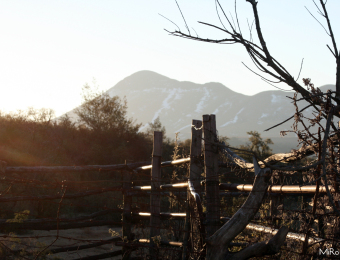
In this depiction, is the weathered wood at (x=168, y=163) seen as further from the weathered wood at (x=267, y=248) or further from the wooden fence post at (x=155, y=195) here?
the weathered wood at (x=267, y=248)

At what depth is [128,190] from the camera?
17.8ft

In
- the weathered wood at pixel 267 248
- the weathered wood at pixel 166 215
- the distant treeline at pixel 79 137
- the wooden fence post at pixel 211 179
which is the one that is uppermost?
the distant treeline at pixel 79 137

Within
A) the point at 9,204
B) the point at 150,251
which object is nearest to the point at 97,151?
the point at 9,204

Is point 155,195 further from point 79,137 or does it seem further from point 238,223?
point 79,137

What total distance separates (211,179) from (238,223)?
1274 millimetres

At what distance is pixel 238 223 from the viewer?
79.0 inches

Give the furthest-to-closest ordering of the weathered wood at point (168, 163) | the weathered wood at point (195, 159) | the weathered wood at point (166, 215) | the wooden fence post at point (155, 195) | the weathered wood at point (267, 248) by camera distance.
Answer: the wooden fence post at point (155, 195) → the weathered wood at point (166, 215) → the weathered wood at point (168, 163) → the weathered wood at point (195, 159) → the weathered wood at point (267, 248)

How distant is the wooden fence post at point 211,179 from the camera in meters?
3.15

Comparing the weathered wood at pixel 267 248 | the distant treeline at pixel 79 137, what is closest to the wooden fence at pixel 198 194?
the weathered wood at pixel 267 248

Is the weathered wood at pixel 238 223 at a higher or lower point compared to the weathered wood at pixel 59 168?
lower

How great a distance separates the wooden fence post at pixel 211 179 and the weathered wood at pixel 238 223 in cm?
99

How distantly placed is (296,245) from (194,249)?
33.4 inches

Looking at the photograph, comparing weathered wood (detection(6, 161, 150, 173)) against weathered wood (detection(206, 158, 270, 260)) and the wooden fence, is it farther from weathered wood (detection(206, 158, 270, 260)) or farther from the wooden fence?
weathered wood (detection(206, 158, 270, 260))

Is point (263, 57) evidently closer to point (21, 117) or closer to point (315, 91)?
point (315, 91)
